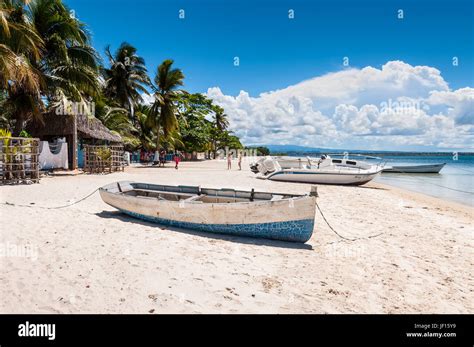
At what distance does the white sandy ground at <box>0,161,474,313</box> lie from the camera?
353 cm

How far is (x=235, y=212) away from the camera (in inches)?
240

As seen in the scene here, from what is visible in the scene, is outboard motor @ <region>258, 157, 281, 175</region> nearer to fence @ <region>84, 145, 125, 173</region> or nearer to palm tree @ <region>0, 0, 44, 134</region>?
fence @ <region>84, 145, 125, 173</region>

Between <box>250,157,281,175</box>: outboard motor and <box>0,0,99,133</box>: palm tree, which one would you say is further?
<box>250,157,281,175</box>: outboard motor

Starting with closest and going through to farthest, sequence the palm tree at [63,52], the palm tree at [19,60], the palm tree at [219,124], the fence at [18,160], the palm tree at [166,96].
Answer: the palm tree at [19,60] < the fence at [18,160] < the palm tree at [63,52] < the palm tree at [166,96] < the palm tree at [219,124]

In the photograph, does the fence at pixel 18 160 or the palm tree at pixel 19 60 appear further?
the fence at pixel 18 160

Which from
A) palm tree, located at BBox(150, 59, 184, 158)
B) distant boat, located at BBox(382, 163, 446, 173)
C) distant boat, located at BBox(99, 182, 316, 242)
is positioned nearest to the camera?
distant boat, located at BBox(99, 182, 316, 242)

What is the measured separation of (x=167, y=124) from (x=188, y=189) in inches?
843

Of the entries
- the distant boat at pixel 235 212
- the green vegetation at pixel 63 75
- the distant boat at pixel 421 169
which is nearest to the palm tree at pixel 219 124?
the green vegetation at pixel 63 75

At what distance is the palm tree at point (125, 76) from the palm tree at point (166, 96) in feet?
9.65

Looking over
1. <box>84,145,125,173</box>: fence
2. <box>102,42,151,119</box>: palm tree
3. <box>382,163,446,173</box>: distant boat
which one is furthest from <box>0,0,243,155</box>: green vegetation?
<box>382,163,446,173</box>: distant boat

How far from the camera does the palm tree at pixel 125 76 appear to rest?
3022cm

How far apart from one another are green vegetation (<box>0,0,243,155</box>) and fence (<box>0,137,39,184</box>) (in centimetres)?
277

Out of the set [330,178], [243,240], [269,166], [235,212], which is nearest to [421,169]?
[330,178]

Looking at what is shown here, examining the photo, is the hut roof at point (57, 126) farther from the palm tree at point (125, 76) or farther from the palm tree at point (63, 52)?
the palm tree at point (125, 76)
